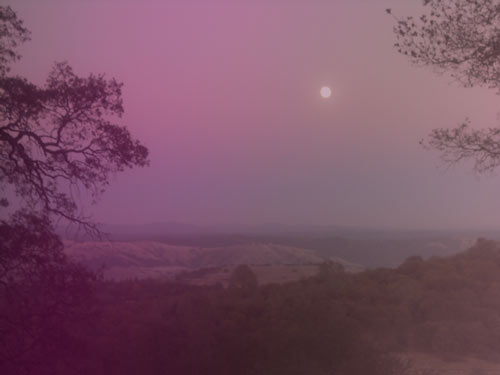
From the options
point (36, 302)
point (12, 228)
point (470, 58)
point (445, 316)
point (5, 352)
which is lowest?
point (445, 316)

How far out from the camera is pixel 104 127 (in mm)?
8164

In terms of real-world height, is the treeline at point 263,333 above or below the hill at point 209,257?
below

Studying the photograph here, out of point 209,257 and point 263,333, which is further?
point 209,257

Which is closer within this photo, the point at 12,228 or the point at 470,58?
the point at 12,228

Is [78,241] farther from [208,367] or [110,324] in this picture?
[208,367]

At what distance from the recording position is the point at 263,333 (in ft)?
33.8

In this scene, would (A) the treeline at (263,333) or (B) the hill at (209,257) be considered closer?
(A) the treeline at (263,333)

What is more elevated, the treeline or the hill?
the hill

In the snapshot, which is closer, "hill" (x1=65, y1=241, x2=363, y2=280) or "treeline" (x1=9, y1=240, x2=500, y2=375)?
"treeline" (x1=9, y1=240, x2=500, y2=375)

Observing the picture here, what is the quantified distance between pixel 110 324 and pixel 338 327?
→ 4450 millimetres

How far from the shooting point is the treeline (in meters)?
9.67

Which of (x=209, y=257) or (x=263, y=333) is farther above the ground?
(x=209, y=257)

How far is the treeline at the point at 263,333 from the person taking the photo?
9672mm

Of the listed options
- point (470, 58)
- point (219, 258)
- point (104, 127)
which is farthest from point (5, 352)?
point (219, 258)
